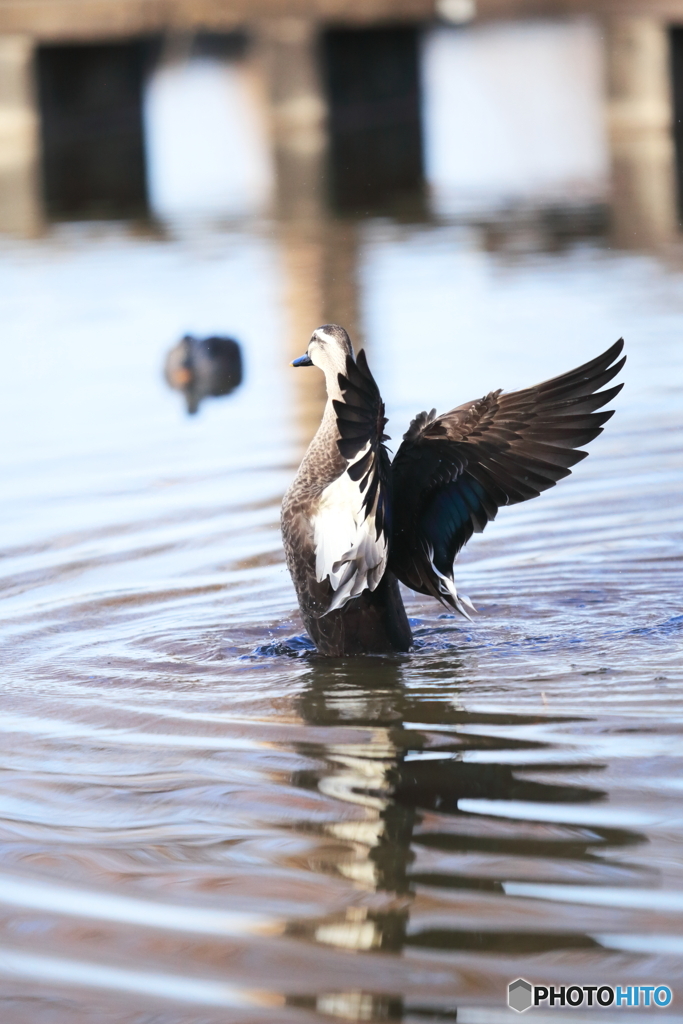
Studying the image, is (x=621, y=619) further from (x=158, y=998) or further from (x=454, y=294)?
(x=454, y=294)

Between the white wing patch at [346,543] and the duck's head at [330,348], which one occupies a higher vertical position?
the duck's head at [330,348]

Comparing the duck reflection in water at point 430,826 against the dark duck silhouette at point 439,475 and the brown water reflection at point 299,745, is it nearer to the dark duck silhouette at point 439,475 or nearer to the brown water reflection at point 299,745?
the brown water reflection at point 299,745

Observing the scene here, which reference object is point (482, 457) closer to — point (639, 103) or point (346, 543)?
point (346, 543)

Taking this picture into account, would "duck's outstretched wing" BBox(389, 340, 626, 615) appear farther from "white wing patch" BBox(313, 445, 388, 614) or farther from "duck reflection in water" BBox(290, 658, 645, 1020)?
"duck reflection in water" BBox(290, 658, 645, 1020)

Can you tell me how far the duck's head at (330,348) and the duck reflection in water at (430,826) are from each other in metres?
1.05

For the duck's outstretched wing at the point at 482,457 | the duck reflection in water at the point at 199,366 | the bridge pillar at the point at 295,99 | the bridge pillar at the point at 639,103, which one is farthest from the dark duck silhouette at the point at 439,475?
the bridge pillar at the point at 295,99

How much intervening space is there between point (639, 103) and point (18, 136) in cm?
1143

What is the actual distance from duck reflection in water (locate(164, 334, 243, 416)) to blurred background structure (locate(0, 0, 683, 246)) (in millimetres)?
6967

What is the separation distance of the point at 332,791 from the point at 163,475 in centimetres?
410

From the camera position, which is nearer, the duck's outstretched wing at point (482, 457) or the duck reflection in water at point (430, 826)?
the duck reflection in water at point (430, 826)

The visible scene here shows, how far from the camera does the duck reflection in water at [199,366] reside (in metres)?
10.1

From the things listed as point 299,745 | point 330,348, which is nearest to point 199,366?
point 330,348

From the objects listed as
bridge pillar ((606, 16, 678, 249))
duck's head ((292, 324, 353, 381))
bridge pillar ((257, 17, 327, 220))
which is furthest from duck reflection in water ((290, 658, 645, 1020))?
bridge pillar ((257, 17, 327, 220))

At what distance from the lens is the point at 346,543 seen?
191 inches
